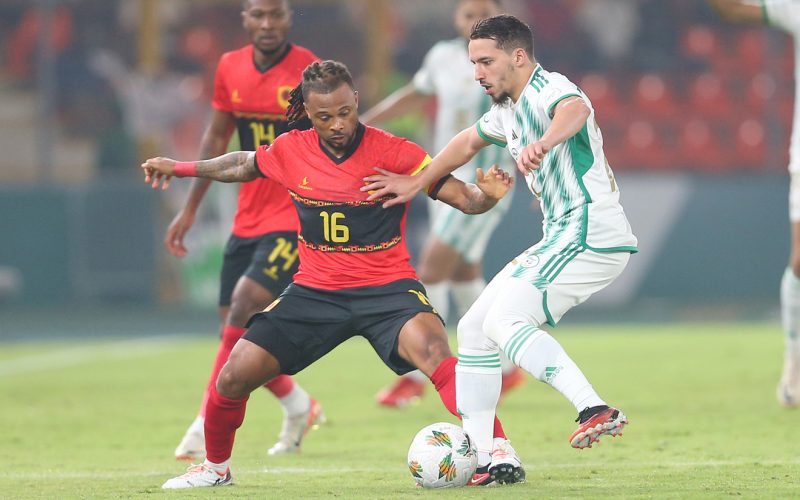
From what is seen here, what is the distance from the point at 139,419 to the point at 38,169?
9417mm

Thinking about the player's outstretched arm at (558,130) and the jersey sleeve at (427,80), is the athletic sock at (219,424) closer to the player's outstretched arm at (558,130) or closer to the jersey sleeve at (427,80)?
the player's outstretched arm at (558,130)

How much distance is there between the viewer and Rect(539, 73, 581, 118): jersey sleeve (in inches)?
209

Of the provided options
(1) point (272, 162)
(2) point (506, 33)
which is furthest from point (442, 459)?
(2) point (506, 33)

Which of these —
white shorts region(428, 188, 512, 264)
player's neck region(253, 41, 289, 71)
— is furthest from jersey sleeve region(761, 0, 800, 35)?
player's neck region(253, 41, 289, 71)

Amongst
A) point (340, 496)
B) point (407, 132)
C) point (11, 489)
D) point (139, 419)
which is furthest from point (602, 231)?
point (407, 132)

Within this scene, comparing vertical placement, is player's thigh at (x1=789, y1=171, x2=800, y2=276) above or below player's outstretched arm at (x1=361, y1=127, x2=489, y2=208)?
below

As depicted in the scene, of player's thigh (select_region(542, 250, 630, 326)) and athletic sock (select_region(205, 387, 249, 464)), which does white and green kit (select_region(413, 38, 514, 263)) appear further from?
athletic sock (select_region(205, 387, 249, 464))

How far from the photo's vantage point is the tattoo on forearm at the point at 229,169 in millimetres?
5871

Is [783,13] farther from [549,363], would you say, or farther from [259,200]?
[549,363]

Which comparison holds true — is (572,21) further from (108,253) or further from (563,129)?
(563,129)

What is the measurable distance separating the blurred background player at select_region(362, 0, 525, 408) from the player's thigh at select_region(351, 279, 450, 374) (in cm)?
320

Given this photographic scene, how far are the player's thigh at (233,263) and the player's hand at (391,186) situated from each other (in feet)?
5.63

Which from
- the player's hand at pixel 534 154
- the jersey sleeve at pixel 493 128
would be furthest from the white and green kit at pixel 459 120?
the player's hand at pixel 534 154

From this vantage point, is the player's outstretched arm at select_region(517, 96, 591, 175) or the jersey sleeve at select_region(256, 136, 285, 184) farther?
the jersey sleeve at select_region(256, 136, 285, 184)
